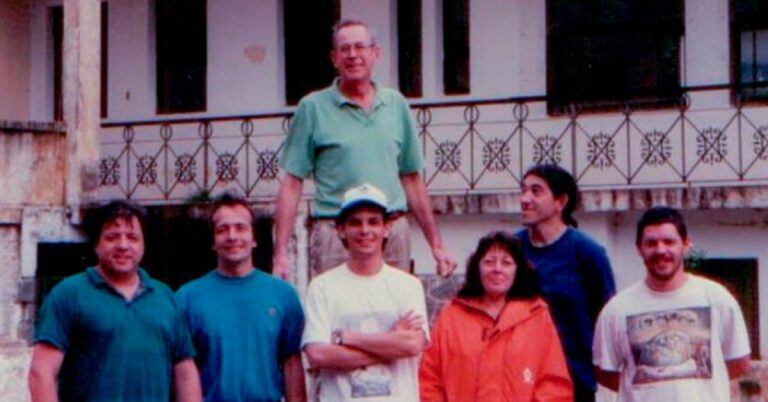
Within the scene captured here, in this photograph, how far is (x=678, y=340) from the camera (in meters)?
7.55

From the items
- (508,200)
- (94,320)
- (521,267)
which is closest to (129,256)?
(94,320)

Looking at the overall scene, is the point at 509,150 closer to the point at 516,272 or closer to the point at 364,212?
the point at 516,272

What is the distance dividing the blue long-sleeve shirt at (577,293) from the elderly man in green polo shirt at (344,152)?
0.68m

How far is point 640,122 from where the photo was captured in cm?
1662

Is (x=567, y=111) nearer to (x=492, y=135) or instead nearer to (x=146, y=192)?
(x=492, y=135)

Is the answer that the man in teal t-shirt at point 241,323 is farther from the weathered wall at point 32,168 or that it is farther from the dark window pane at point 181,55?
the dark window pane at point 181,55

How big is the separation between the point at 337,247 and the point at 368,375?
1152 millimetres

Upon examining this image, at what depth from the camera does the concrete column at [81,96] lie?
54.9ft

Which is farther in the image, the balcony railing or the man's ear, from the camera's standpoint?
the balcony railing

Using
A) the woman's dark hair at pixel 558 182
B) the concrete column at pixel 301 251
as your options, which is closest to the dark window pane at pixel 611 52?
the concrete column at pixel 301 251

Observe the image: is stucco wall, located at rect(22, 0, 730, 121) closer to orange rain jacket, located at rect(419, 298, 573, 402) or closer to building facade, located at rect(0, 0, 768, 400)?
building facade, located at rect(0, 0, 768, 400)

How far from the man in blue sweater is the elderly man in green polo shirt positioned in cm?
65

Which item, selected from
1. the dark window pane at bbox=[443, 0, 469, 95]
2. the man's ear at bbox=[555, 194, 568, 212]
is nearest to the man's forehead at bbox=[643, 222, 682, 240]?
the man's ear at bbox=[555, 194, 568, 212]

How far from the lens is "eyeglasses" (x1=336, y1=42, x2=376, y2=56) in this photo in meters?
8.32
